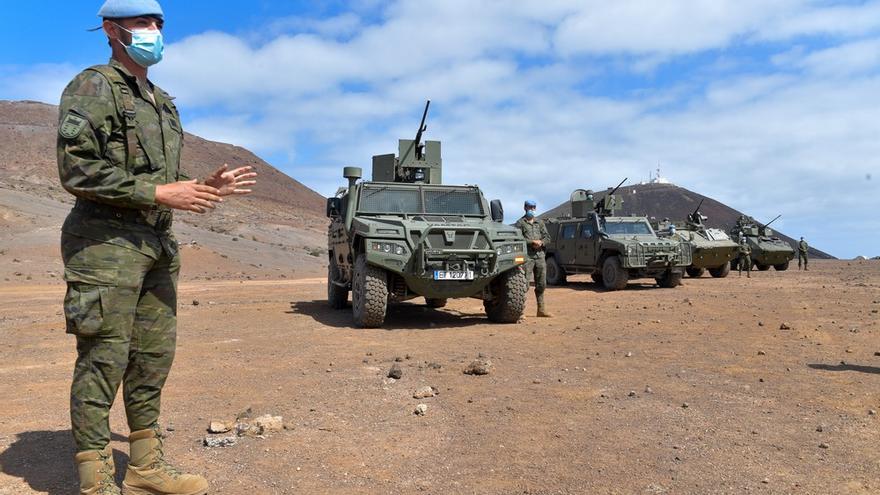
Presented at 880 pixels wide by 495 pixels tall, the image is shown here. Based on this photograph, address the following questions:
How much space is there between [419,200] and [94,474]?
6989 mm

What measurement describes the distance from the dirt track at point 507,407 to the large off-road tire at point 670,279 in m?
→ 6.10

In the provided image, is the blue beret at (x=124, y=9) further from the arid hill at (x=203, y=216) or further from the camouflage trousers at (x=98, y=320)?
the arid hill at (x=203, y=216)

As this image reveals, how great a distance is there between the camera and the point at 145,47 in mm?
2748

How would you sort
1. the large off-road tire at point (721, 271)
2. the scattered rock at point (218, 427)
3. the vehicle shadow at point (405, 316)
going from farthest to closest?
the large off-road tire at point (721, 271)
the vehicle shadow at point (405, 316)
the scattered rock at point (218, 427)

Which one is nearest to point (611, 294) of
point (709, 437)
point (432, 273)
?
point (432, 273)

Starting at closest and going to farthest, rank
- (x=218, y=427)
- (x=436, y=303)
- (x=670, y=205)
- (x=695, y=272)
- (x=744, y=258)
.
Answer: (x=218, y=427) → (x=436, y=303) → (x=695, y=272) → (x=744, y=258) → (x=670, y=205)

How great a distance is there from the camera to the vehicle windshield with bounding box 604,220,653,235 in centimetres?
1502

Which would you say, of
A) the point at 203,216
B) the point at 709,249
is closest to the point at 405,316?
the point at 709,249

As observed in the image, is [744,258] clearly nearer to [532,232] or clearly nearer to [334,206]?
[532,232]

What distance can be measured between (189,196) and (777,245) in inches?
954

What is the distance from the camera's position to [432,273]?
787 cm

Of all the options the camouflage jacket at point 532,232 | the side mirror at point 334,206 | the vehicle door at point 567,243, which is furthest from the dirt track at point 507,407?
the vehicle door at point 567,243

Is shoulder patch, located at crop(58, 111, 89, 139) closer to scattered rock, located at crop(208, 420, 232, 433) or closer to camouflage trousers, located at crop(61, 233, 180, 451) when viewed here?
camouflage trousers, located at crop(61, 233, 180, 451)

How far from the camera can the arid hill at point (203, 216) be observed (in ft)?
78.1
